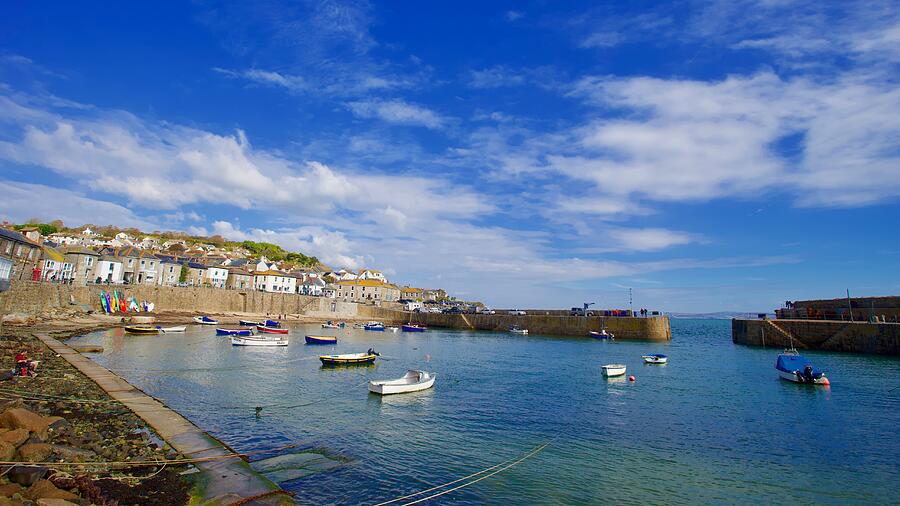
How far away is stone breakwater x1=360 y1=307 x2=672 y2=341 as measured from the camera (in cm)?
7988

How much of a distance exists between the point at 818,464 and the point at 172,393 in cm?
3013

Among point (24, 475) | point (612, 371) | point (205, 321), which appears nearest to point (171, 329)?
point (205, 321)

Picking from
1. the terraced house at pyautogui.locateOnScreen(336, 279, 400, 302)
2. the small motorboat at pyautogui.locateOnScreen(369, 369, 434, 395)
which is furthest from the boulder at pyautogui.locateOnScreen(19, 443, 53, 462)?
the terraced house at pyautogui.locateOnScreen(336, 279, 400, 302)

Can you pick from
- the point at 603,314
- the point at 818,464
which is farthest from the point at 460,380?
the point at 603,314

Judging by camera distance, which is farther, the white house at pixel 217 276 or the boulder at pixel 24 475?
the white house at pixel 217 276

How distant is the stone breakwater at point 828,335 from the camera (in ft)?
168

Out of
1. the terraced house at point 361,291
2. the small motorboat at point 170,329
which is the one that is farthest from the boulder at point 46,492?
the terraced house at point 361,291

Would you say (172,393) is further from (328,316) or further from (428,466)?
(328,316)

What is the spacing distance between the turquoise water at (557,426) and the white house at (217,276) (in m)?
66.1

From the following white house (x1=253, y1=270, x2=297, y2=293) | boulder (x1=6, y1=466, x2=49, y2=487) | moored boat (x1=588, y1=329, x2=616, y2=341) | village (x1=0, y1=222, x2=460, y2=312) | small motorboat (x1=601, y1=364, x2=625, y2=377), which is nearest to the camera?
boulder (x1=6, y1=466, x2=49, y2=487)

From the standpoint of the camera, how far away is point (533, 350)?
2351 inches

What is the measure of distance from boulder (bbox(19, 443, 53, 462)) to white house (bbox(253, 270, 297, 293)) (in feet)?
349

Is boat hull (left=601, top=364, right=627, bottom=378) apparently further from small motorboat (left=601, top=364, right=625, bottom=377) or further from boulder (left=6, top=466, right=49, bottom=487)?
boulder (left=6, top=466, right=49, bottom=487)

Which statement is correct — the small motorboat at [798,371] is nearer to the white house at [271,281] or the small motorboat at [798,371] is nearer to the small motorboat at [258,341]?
the small motorboat at [258,341]
